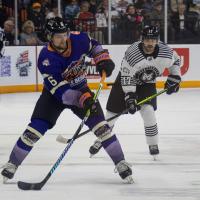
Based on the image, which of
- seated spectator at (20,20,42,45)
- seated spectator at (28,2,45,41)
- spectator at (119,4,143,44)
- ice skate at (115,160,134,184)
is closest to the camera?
ice skate at (115,160,134,184)

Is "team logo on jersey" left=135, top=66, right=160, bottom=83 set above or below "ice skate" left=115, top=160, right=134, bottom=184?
above

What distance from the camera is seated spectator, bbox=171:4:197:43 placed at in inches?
486

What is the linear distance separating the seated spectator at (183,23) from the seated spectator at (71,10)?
4.87 feet

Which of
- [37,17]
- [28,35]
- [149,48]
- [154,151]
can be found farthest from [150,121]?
[37,17]

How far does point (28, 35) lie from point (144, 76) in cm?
576

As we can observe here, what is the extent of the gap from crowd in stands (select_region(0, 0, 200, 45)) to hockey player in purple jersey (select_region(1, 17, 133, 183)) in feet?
21.7

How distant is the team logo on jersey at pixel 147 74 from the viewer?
587 cm

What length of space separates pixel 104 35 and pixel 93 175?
22.9 feet

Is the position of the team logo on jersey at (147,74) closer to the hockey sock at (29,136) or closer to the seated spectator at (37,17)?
the hockey sock at (29,136)

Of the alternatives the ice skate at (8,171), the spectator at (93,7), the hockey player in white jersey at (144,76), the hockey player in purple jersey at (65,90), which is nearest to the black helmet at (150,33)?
the hockey player in white jersey at (144,76)

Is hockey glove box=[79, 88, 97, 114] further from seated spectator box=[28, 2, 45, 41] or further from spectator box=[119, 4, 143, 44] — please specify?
spectator box=[119, 4, 143, 44]

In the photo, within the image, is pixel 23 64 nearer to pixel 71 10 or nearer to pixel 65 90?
pixel 71 10

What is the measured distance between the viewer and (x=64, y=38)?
483 cm

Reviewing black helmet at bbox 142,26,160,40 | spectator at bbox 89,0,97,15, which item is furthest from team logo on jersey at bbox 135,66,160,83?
spectator at bbox 89,0,97,15
